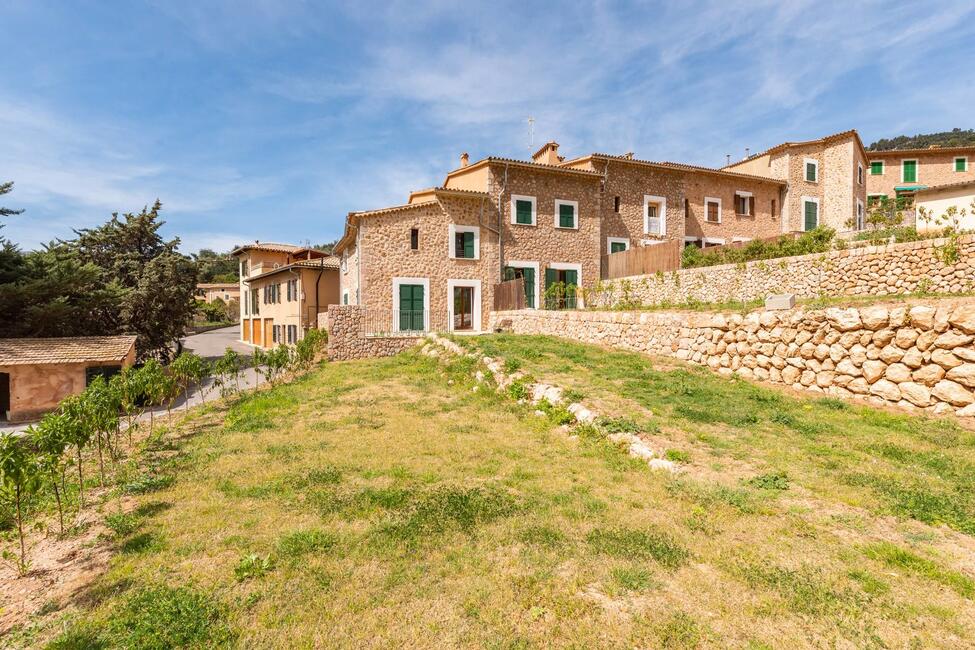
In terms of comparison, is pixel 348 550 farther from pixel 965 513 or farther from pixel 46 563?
pixel 965 513

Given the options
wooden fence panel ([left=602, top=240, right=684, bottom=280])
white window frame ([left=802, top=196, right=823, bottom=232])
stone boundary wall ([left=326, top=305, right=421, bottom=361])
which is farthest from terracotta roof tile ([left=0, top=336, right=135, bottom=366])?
white window frame ([left=802, top=196, right=823, bottom=232])

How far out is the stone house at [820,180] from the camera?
26.8 metres

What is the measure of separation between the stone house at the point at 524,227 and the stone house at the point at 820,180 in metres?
0.92

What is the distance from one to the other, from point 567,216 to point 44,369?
21.7 metres

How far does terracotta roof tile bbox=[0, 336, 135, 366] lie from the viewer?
1429 cm

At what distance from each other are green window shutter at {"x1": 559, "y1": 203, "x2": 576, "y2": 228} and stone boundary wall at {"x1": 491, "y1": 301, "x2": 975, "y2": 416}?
40.6 feet

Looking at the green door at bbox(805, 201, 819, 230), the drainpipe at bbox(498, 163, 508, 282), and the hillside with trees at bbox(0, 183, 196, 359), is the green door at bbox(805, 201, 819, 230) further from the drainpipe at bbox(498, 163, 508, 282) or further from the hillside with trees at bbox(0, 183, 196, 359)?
the hillside with trees at bbox(0, 183, 196, 359)

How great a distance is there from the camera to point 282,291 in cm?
2750

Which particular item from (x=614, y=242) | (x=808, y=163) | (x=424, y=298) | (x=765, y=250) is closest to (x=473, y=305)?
(x=424, y=298)

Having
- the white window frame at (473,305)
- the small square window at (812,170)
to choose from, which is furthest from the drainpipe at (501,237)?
the small square window at (812,170)

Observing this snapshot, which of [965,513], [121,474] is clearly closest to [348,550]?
[121,474]

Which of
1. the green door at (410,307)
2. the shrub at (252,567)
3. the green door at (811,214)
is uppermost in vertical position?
the green door at (811,214)

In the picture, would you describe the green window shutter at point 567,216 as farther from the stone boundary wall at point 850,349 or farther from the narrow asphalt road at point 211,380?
the narrow asphalt road at point 211,380

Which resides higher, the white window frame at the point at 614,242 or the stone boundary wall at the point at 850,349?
the white window frame at the point at 614,242
